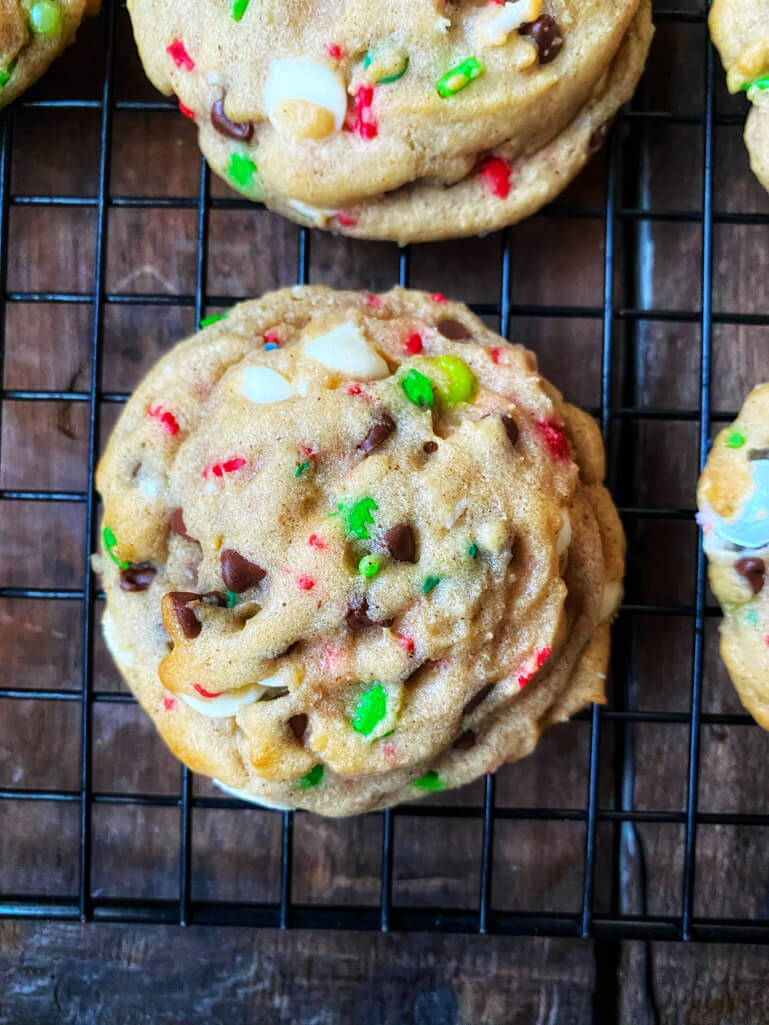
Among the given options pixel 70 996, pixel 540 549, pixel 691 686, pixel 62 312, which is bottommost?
pixel 70 996

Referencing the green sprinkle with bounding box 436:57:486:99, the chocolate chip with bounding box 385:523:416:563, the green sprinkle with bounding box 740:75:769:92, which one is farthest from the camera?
the green sprinkle with bounding box 740:75:769:92

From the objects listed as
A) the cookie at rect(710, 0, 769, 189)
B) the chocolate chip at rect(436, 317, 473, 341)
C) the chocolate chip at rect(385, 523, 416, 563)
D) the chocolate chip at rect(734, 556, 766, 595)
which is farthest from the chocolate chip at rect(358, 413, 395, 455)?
the cookie at rect(710, 0, 769, 189)

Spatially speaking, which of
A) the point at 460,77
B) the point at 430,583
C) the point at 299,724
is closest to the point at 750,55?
the point at 460,77

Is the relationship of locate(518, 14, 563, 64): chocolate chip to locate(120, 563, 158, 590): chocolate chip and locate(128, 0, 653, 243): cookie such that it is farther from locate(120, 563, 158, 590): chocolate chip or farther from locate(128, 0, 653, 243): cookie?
locate(120, 563, 158, 590): chocolate chip

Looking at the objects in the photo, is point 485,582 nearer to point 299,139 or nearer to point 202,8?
point 299,139

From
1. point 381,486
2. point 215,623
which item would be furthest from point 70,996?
point 381,486

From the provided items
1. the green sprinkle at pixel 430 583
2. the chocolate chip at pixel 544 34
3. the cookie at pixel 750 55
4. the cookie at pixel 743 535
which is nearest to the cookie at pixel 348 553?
the green sprinkle at pixel 430 583

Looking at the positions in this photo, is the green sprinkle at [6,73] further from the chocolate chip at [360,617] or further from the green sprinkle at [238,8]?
the chocolate chip at [360,617]
